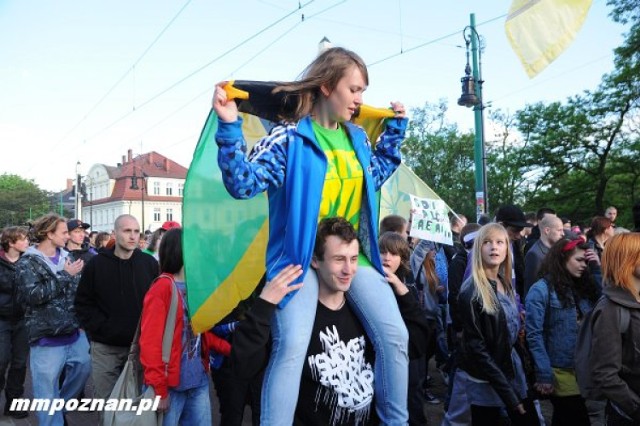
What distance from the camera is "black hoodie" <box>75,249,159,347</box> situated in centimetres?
504

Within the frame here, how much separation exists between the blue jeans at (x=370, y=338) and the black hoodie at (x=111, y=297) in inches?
116

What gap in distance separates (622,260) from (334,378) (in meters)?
1.90

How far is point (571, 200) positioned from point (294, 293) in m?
27.7

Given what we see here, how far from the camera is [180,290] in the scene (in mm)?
4254

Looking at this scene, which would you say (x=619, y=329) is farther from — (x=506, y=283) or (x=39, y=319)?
(x=39, y=319)

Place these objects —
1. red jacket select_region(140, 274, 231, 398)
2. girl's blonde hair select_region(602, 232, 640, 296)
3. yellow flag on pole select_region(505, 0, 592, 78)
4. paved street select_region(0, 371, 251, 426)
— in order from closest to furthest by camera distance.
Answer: girl's blonde hair select_region(602, 232, 640, 296) < yellow flag on pole select_region(505, 0, 592, 78) < red jacket select_region(140, 274, 231, 398) < paved street select_region(0, 371, 251, 426)

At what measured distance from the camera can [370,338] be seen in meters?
2.71

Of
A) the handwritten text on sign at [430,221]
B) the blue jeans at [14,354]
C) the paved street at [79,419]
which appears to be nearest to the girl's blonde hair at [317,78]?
the handwritten text on sign at [430,221]

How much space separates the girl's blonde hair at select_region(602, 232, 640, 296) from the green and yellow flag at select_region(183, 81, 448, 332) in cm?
203

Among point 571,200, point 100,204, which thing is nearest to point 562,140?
point 571,200

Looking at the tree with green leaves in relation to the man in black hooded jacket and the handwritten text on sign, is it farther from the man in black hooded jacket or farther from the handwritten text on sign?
the man in black hooded jacket

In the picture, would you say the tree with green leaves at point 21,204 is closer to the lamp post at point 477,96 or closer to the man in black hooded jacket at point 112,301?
the lamp post at point 477,96

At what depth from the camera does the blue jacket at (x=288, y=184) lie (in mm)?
2486

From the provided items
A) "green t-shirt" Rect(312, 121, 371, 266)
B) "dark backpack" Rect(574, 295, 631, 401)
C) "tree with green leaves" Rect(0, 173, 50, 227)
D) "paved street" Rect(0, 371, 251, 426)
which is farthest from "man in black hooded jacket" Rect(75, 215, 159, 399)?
"tree with green leaves" Rect(0, 173, 50, 227)
